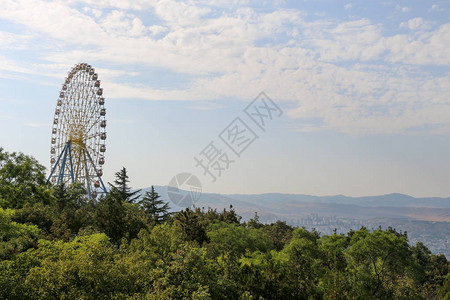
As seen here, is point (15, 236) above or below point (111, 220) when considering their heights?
below

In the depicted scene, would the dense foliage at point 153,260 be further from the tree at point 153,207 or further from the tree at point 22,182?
the tree at point 153,207

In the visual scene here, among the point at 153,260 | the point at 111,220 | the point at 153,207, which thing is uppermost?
the point at 111,220

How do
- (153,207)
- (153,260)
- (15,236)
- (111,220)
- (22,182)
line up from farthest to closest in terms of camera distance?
1. (153,207)
2. (22,182)
3. (111,220)
4. (15,236)
5. (153,260)

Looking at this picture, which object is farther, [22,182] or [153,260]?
[22,182]

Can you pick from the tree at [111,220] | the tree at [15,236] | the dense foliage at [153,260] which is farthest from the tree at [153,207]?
the tree at [15,236]

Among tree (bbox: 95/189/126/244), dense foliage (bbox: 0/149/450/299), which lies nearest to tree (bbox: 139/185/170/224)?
dense foliage (bbox: 0/149/450/299)

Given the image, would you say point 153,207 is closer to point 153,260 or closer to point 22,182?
point 22,182

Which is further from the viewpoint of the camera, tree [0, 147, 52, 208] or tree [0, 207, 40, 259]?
tree [0, 147, 52, 208]

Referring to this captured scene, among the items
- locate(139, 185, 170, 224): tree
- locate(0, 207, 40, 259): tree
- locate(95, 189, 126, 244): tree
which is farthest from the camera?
locate(139, 185, 170, 224): tree

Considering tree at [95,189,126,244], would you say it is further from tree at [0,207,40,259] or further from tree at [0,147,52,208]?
tree at [0,147,52,208]

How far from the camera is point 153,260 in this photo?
61.2 ft

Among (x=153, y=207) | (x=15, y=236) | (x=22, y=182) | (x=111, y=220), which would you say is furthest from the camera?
(x=153, y=207)

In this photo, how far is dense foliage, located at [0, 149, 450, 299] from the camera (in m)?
13.2

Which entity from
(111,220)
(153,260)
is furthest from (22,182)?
(153,260)
